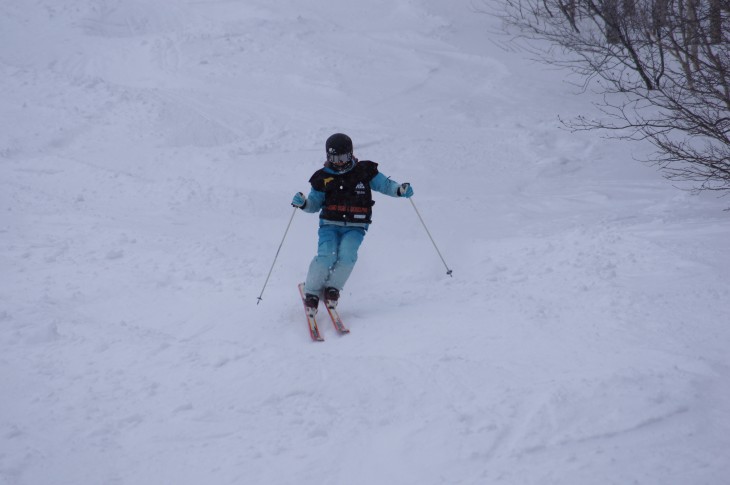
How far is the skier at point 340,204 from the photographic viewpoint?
17.8ft

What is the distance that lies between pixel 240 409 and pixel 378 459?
41.3 inches

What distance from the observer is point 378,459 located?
11.0ft

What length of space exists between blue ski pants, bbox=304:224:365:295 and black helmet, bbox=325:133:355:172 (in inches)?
22.3

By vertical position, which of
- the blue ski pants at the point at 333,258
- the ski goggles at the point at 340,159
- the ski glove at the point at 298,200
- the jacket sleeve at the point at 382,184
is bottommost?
the blue ski pants at the point at 333,258

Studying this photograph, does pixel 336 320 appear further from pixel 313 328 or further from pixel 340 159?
pixel 340 159

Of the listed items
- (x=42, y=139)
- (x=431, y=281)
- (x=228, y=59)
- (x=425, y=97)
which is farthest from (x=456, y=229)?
(x=228, y=59)

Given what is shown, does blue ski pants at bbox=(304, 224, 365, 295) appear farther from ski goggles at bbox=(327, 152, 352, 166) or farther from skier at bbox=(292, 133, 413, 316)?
ski goggles at bbox=(327, 152, 352, 166)

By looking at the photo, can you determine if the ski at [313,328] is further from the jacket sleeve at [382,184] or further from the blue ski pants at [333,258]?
the jacket sleeve at [382,184]

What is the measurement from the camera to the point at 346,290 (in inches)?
241

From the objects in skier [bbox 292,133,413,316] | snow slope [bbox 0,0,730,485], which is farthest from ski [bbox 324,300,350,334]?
skier [bbox 292,133,413,316]

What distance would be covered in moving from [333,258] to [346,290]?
0.70m

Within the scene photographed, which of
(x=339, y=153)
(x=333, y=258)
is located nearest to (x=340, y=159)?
(x=339, y=153)

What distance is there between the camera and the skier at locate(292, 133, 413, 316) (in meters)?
5.43

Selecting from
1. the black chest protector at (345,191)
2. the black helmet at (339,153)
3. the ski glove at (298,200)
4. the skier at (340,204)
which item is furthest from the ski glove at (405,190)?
the ski glove at (298,200)
